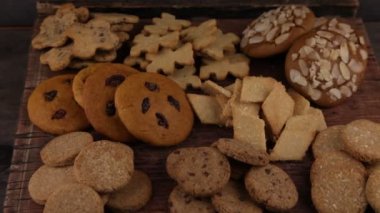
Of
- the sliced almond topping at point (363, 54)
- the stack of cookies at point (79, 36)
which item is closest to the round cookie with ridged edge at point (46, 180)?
the stack of cookies at point (79, 36)

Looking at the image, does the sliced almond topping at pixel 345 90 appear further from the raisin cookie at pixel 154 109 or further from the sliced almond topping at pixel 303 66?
the raisin cookie at pixel 154 109

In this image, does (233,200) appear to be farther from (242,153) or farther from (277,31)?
(277,31)

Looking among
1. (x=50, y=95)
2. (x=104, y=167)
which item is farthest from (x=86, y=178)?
(x=50, y=95)

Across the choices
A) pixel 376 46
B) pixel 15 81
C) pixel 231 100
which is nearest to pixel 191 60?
pixel 231 100

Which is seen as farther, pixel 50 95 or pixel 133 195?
pixel 50 95

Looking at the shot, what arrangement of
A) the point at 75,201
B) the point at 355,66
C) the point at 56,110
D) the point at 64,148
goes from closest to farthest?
the point at 75,201
the point at 64,148
the point at 56,110
the point at 355,66

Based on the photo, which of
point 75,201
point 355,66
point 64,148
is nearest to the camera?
point 75,201

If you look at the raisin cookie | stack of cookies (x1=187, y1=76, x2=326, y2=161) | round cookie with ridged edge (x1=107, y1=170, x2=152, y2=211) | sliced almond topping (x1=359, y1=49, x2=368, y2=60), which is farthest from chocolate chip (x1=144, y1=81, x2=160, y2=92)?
sliced almond topping (x1=359, y1=49, x2=368, y2=60)
